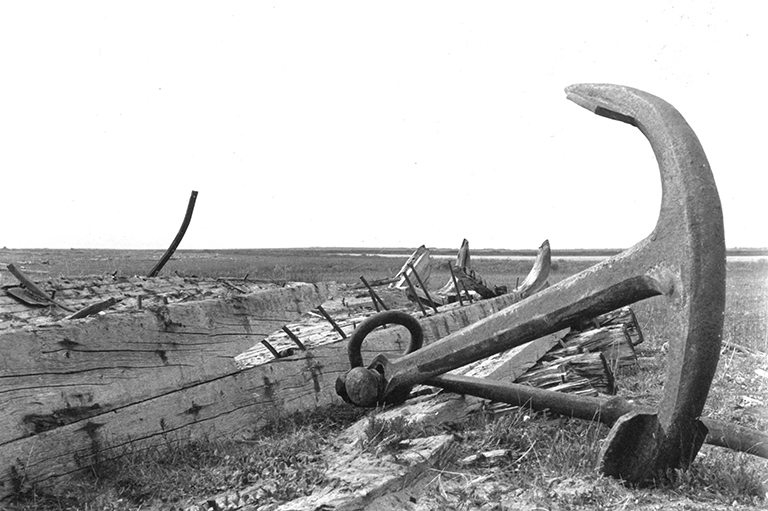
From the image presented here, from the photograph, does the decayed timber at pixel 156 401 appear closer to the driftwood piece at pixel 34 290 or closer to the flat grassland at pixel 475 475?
the flat grassland at pixel 475 475

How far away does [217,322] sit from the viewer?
3.93m

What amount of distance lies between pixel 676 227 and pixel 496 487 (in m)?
1.36

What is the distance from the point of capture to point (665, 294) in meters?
2.83

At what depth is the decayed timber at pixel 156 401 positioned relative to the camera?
3.12m

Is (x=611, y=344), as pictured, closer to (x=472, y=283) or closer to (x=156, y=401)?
(x=472, y=283)

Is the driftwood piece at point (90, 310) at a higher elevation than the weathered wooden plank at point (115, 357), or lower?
higher

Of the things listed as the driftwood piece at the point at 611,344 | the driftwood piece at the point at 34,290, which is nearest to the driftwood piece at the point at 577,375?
the driftwood piece at the point at 611,344

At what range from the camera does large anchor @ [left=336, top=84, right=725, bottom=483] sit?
273 centimetres

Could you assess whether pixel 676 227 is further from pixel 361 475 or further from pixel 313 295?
pixel 313 295

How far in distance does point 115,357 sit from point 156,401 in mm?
307

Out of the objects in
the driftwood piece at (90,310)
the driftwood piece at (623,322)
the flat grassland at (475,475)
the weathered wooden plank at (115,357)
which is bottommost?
the flat grassland at (475,475)

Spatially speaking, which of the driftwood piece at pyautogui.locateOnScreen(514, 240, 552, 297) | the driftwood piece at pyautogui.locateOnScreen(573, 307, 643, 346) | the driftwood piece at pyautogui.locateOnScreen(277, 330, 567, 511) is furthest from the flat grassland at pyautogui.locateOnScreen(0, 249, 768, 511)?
the driftwood piece at pyautogui.locateOnScreen(514, 240, 552, 297)

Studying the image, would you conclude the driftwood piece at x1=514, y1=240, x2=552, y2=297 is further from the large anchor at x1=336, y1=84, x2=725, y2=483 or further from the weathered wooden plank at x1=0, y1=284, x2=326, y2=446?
the large anchor at x1=336, y1=84, x2=725, y2=483

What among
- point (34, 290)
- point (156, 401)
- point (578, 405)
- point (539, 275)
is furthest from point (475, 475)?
point (539, 275)
